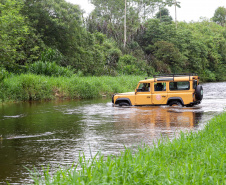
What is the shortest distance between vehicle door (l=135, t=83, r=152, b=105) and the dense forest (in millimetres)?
9922

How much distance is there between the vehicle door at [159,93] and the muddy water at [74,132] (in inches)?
15.2

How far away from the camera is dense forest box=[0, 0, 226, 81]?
87.9 feet

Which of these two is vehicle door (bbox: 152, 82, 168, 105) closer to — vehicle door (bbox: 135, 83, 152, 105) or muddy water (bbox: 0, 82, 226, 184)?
vehicle door (bbox: 135, 83, 152, 105)

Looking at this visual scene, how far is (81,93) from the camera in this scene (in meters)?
25.7

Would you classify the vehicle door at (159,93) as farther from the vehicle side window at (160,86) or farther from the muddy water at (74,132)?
the muddy water at (74,132)

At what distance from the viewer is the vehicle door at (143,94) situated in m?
17.4

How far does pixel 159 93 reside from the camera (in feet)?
56.3

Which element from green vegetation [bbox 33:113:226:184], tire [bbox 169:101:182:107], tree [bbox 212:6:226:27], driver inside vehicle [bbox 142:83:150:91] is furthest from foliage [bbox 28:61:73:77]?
tree [bbox 212:6:226:27]

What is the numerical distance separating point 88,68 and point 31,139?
2665cm

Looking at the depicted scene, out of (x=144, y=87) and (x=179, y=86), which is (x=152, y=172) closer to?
(x=179, y=86)

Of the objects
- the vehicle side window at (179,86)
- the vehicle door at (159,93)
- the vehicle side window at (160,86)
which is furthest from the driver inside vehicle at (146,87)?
the vehicle side window at (179,86)

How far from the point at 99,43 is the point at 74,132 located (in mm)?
32535

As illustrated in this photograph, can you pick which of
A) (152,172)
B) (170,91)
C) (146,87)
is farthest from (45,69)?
(152,172)

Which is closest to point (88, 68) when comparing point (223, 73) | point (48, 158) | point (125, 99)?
point (125, 99)
